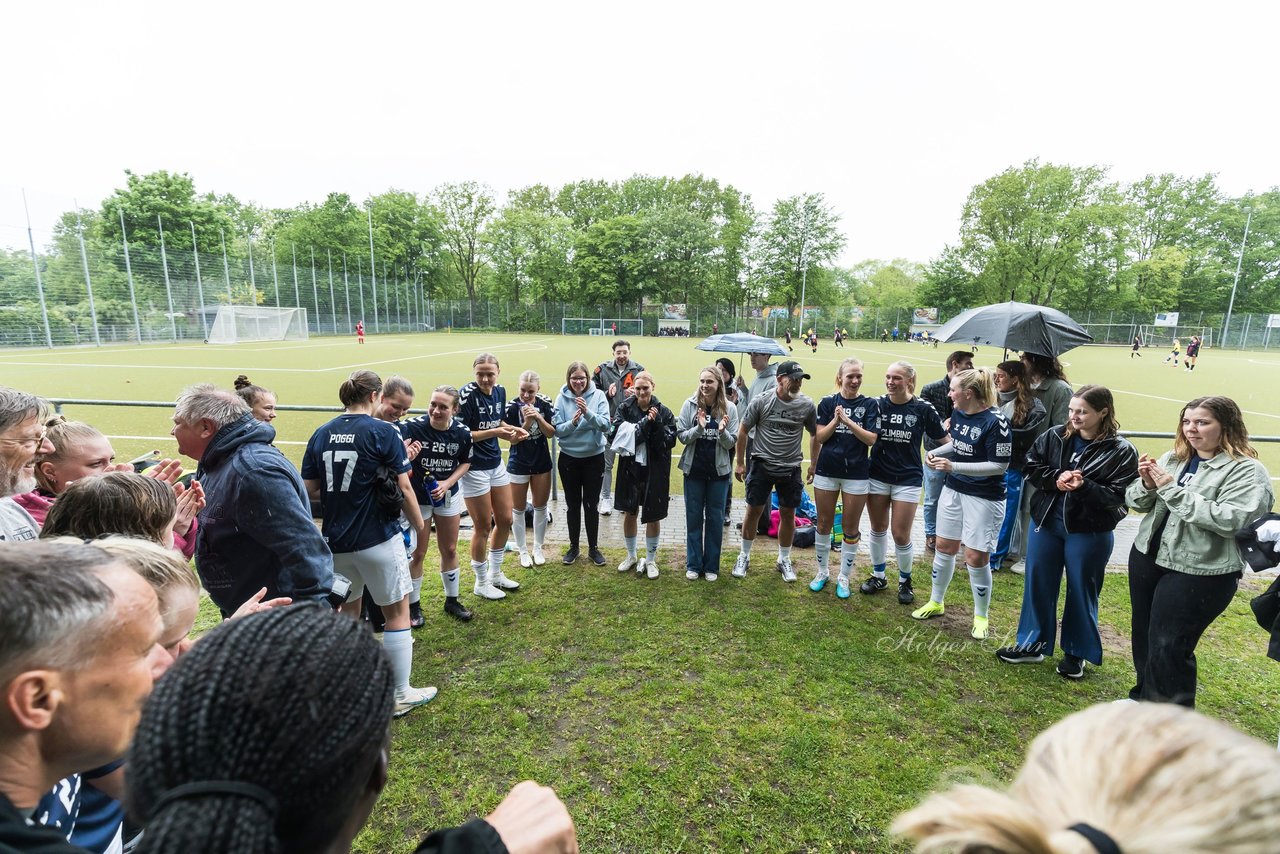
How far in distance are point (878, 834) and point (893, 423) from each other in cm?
361

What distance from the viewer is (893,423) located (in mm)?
5660

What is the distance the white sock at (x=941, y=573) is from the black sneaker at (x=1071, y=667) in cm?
105

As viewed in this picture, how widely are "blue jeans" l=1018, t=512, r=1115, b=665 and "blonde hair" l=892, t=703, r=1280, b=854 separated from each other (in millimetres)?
4227

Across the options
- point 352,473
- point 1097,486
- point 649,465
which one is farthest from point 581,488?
point 1097,486

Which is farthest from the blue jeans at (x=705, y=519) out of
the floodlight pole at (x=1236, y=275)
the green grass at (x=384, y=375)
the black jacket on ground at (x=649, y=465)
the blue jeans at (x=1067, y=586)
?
the floodlight pole at (x=1236, y=275)

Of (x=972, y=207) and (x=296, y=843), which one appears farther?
(x=972, y=207)

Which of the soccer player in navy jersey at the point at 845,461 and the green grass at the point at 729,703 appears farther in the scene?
the soccer player in navy jersey at the point at 845,461

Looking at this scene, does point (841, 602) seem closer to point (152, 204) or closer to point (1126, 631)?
point (1126, 631)

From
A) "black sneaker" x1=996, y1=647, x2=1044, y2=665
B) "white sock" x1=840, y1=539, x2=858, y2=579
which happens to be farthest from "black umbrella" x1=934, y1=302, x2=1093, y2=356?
"black sneaker" x1=996, y1=647, x2=1044, y2=665

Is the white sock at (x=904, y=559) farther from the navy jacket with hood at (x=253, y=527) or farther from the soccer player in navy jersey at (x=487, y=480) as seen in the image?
the navy jacket with hood at (x=253, y=527)

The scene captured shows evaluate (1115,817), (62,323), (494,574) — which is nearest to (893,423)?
(494,574)

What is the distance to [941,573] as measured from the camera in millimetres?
5414

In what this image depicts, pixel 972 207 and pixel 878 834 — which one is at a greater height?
pixel 972 207

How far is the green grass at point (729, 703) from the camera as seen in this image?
3180 mm
